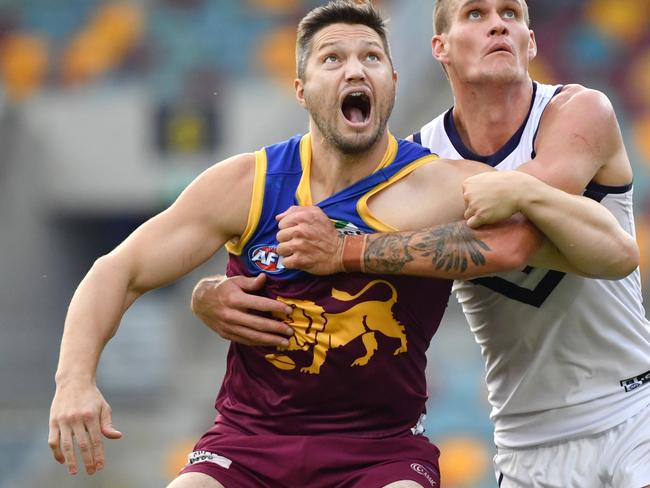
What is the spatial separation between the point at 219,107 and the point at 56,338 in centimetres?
361

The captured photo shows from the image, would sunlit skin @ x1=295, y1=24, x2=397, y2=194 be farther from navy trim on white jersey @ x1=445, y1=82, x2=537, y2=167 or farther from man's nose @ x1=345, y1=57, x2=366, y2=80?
navy trim on white jersey @ x1=445, y1=82, x2=537, y2=167

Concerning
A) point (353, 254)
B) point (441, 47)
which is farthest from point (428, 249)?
point (441, 47)

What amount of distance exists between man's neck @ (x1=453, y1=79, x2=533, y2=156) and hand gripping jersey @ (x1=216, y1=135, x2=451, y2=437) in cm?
50

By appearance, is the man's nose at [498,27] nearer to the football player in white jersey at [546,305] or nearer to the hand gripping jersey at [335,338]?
the football player in white jersey at [546,305]

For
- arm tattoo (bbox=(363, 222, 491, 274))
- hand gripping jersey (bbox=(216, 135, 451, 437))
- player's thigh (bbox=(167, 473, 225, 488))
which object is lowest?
player's thigh (bbox=(167, 473, 225, 488))

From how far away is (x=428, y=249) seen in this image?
402cm

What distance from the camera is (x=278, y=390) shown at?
4.16 metres

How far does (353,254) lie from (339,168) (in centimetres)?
43

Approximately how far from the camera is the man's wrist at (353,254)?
13.1 ft

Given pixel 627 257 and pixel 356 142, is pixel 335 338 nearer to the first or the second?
pixel 356 142

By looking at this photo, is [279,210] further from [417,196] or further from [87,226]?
[87,226]

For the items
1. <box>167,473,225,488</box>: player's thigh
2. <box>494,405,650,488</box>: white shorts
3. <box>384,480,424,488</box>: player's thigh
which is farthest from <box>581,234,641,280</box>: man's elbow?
<box>167,473,225,488</box>: player's thigh

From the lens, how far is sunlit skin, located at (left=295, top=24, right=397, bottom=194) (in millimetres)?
4277

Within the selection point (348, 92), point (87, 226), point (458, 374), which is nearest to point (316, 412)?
point (348, 92)
